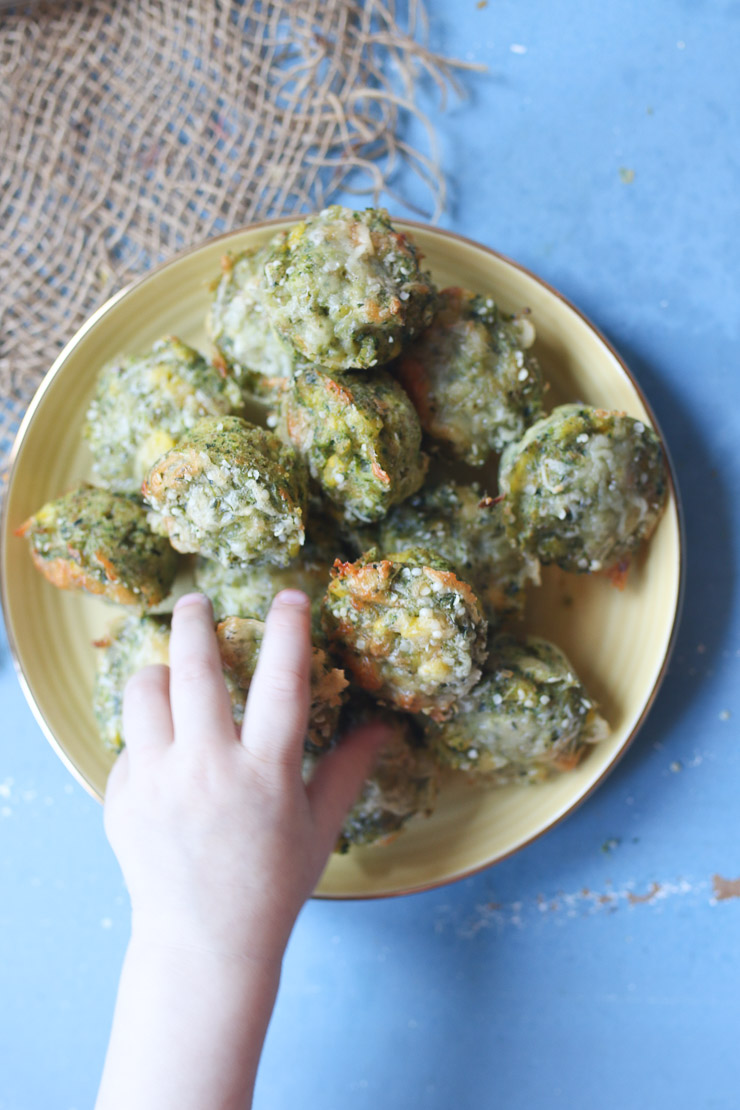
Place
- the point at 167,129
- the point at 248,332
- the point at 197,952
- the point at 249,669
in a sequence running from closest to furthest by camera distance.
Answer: the point at 197,952
the point at 249,669
the point at 248,332
the point at 167,129

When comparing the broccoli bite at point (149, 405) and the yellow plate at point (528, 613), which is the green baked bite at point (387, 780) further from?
the broccoli bite at point (149, 405)

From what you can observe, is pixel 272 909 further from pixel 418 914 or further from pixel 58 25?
pixel 58 25

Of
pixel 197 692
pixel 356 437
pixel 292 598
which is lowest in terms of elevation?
pixel 197 692

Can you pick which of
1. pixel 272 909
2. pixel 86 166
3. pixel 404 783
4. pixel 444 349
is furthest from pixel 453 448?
pixel 86 166

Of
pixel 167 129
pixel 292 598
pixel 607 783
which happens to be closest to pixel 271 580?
pixel 292 598

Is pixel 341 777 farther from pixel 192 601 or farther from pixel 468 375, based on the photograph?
pixel 468 375

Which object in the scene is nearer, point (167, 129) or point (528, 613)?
point (528, 613)

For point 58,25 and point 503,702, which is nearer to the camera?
point 503,702
